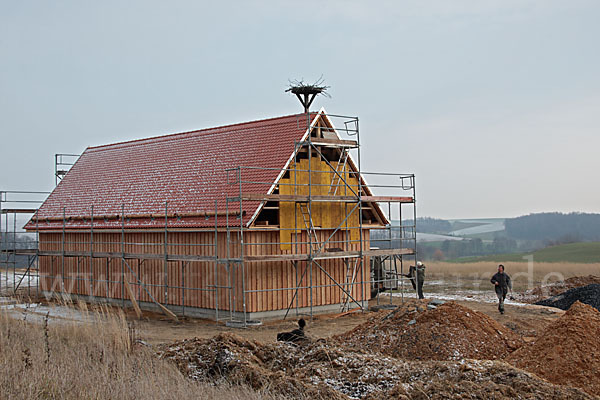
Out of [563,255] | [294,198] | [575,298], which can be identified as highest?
[294,198]

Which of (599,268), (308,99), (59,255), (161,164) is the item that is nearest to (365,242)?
(308,99)

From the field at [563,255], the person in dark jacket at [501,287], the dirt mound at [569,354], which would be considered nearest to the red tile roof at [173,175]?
the person in dark jacket at [501,287]

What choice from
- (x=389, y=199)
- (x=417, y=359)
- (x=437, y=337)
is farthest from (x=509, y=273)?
(x=417, y=359)

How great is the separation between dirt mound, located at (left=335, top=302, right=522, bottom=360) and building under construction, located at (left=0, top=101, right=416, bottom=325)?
5.12 meters

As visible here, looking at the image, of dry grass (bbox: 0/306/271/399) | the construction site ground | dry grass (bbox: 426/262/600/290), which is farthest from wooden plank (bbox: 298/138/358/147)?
dry grass (bbox: 426/262/600/290)

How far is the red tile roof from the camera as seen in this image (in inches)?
858

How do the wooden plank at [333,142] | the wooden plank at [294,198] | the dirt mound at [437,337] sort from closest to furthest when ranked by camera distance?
the dirt mound at [437,337] < the wooden plank at [294,198] < the wooden plank at [333,142]

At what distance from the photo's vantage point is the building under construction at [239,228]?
20.4m

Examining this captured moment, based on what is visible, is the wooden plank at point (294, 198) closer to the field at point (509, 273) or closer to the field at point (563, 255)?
the field at point (509, 273)

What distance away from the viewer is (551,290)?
27797 mm

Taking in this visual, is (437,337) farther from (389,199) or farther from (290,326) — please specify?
(389,199)

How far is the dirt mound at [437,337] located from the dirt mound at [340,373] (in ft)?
6.38

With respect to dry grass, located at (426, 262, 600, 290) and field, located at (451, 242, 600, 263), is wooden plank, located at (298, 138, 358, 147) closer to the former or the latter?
dry grass, located at (426, 262, 600, 290)

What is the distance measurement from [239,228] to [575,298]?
12.9 m
